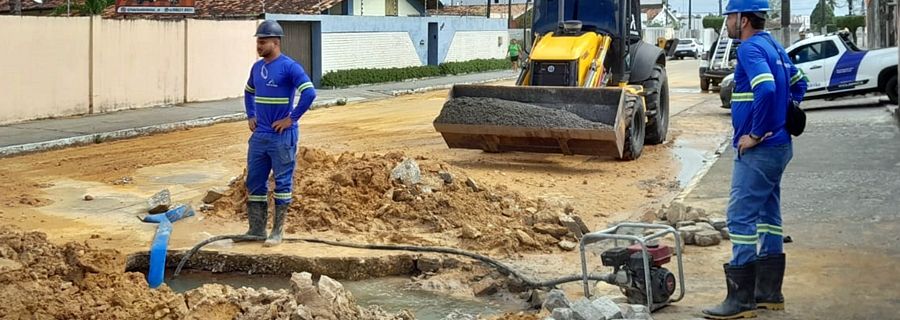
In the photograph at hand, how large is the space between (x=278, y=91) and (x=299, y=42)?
2353 centimetres

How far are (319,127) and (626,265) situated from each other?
1461cm

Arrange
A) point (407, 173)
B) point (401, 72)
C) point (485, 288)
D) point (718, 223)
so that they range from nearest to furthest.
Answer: point (485, 288)
point (718, 223)
point (407, 173)
point (401, 72)

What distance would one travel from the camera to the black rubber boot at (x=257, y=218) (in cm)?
895

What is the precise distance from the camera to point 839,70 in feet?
74.0

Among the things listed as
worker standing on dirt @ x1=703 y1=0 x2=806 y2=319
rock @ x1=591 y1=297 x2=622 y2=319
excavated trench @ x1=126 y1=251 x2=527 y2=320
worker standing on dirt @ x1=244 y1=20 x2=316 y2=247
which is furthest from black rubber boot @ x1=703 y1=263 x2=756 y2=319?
worker standing on dirt @ x1=244 y1=20 x2=316 y2=247

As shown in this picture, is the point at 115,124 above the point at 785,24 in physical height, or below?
below

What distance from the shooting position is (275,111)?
28.5 ft

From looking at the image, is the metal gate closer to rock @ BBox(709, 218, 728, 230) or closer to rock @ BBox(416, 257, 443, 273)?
rock @ BBox(709, 218, 728, 230)

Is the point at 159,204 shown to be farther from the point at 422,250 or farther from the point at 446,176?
the point at 422,250

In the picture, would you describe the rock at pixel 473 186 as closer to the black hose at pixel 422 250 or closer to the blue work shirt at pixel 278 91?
the black hose at pixel 422 250

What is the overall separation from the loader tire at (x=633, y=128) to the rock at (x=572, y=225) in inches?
186

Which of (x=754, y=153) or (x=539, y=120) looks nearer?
(x=754, y=153)

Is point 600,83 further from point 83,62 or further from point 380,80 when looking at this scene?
point 380,80

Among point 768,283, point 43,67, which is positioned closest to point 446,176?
point 768,283
